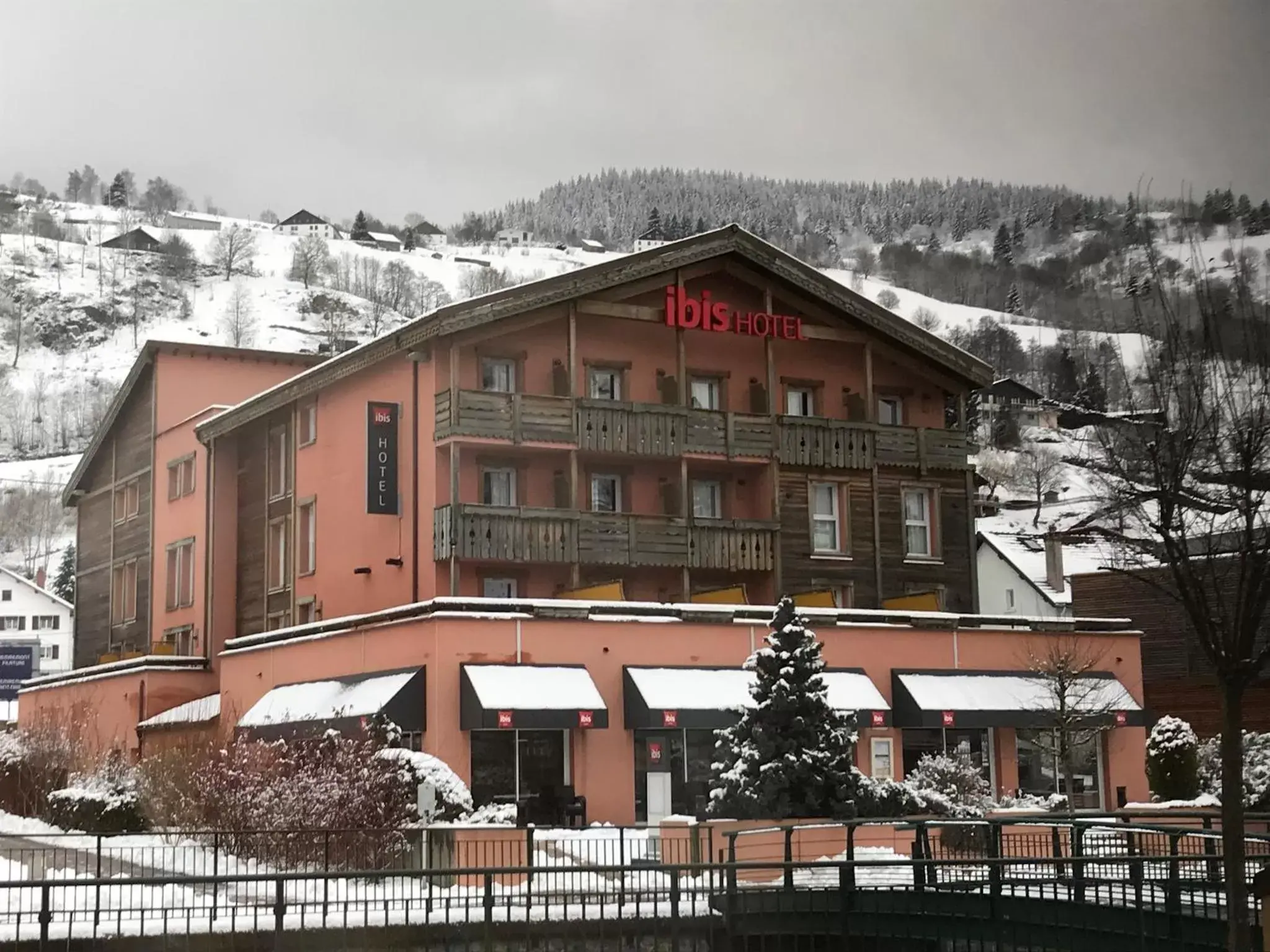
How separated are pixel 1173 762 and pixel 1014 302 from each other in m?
85.3

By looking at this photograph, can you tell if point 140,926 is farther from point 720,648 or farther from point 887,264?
point 887,264

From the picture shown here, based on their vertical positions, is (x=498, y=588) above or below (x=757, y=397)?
below

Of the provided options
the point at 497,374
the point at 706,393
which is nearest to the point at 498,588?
the point at 497,374

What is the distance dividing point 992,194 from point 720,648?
3130 inches

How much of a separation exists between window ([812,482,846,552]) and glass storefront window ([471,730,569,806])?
39.6ft

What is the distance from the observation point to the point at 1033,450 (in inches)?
4675

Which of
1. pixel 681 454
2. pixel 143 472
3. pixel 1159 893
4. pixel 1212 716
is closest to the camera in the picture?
pixel 1159 893

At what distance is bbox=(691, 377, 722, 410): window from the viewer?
44.5m

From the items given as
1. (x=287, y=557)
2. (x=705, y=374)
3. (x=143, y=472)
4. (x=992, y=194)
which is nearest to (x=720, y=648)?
(x=705, y=374)

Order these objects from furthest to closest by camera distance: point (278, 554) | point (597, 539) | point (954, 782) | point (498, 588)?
point (278, 554), point (498, 588), point (597, 539), point (954, 782)

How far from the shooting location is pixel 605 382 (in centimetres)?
4353

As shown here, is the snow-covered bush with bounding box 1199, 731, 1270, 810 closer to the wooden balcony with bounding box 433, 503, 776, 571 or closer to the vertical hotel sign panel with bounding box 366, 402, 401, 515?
the wooden balcony with bounding box 433, 503, 776, 571

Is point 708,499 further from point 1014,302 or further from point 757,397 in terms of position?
point 1014,302

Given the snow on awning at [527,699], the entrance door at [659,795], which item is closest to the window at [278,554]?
the snow on awning at [527,699]
